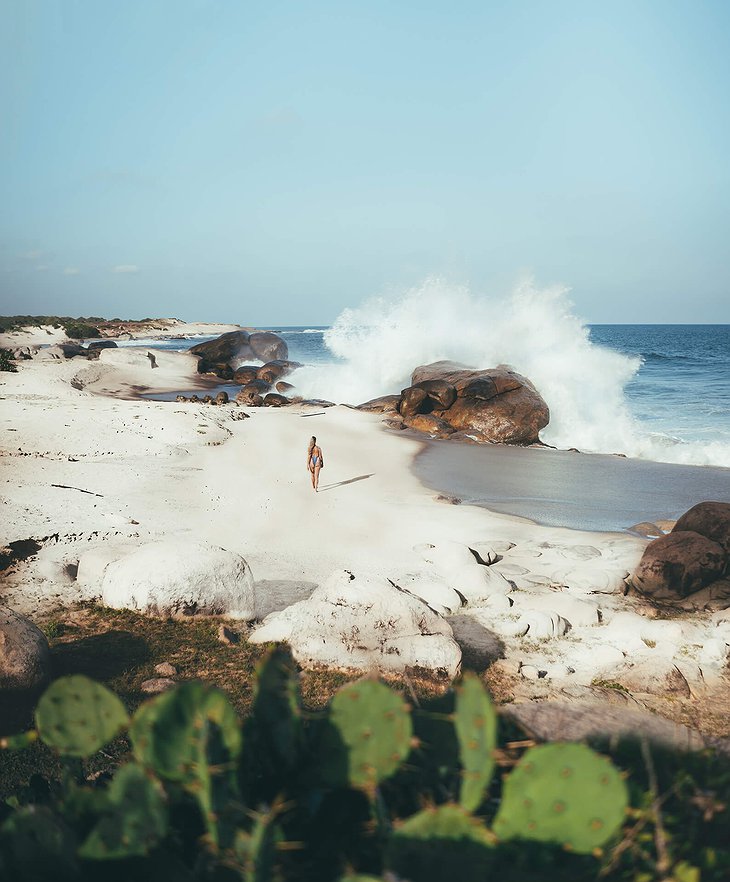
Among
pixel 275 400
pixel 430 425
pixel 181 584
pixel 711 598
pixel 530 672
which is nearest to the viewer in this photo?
pixel 530 672

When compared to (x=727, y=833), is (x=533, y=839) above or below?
above

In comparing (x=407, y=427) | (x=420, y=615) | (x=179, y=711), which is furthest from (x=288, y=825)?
(x=407, y=427)

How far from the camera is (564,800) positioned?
6.19 feet

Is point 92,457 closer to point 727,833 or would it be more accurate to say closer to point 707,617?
point 707,617

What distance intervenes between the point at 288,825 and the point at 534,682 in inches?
278

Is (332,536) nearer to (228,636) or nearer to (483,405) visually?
(228,636)

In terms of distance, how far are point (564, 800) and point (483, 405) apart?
27652 millimetres

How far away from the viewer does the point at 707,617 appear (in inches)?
409

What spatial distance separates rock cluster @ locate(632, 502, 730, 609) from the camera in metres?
10.8

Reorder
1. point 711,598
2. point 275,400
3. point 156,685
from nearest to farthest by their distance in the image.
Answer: point 156,685 < point 711,598 < point 275,400

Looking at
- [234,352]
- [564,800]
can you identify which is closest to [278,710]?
[564,800]

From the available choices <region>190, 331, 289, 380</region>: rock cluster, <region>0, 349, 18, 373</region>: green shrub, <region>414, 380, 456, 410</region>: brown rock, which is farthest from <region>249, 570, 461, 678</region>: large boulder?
<region>190, 331, 289, 380</region>: rock cluster

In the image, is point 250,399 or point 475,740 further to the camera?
point 250,399

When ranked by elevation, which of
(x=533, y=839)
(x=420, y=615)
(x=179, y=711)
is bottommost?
(x=420, y=615)
